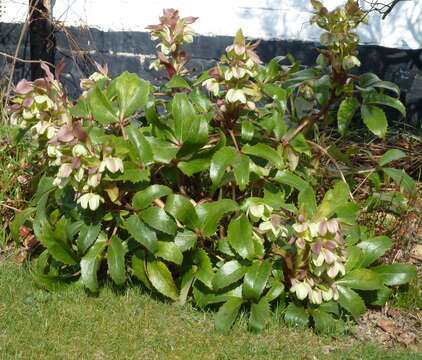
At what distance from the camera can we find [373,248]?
420 centimetres

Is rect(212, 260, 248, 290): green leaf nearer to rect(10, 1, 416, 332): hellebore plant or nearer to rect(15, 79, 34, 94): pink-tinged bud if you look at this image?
rect(10, 1, 416, 332): hellebore plant

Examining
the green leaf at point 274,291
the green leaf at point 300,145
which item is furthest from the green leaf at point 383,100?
the green leaf at point 274,291

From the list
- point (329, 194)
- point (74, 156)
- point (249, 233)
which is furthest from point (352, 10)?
point (74, 156)

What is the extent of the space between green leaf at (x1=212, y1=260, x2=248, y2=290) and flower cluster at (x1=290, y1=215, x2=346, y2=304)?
0.85ft

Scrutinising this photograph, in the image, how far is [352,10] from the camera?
4.22 meters

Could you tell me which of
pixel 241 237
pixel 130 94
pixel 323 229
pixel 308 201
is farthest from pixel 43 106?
pixel 323 229

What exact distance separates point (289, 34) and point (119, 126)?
102 inches

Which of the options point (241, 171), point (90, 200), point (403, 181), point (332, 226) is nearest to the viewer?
point (332, 226)

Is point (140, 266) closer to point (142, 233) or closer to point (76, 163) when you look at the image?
point (142, 233)

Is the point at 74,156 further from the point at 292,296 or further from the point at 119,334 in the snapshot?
the point at 292,296

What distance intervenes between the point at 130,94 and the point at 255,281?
1.16 metres

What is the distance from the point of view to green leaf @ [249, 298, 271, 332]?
386cm

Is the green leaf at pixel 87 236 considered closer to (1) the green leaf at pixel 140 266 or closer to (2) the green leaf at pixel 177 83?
(1) the green leaf at pixel 140 266

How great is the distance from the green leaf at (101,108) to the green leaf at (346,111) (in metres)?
1.19
